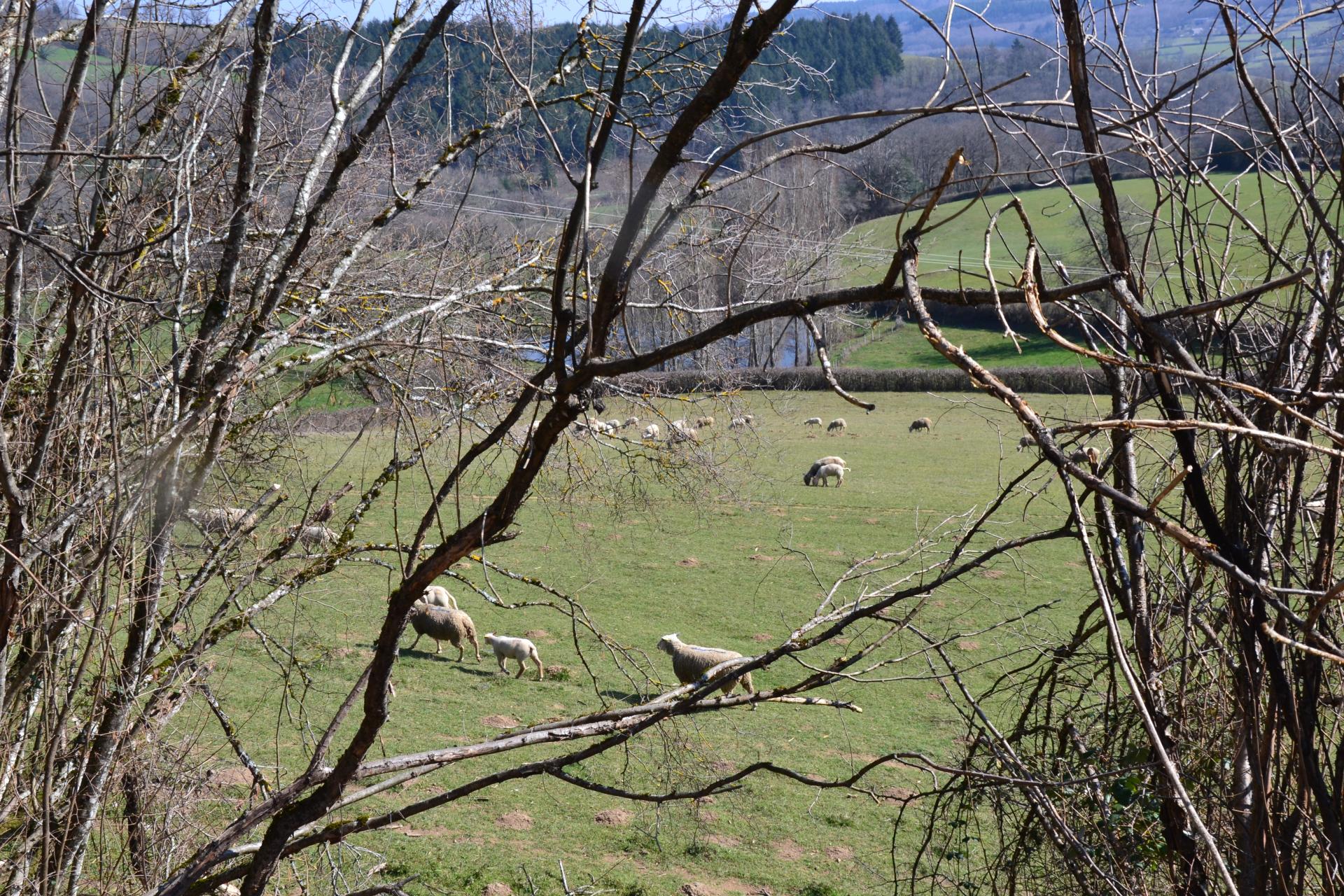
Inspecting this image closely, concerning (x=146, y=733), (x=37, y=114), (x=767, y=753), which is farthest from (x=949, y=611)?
(x=37, y=114)

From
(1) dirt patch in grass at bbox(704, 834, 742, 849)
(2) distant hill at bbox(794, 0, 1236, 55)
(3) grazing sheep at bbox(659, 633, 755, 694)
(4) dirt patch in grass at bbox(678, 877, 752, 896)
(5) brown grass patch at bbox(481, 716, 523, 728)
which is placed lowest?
(5) brown grass patch at bbox(481, 716, 523, 728)

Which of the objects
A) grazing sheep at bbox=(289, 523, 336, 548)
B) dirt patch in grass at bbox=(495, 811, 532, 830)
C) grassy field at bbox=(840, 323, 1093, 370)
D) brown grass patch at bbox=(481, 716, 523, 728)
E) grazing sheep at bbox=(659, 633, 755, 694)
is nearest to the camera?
grazing sheep at bbox=(289, 523, 336, 548)

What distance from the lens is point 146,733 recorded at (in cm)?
487

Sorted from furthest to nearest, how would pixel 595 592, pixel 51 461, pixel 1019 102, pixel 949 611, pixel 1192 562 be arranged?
pixel 595 592
pixel 949 611
pixel 51 461
pixel 1192 562
pixel 1019 102

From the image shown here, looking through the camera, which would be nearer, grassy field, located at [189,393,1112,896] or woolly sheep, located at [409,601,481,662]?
grassy field, located at [189,393,1112,896]

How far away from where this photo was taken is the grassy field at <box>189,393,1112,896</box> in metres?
7.56

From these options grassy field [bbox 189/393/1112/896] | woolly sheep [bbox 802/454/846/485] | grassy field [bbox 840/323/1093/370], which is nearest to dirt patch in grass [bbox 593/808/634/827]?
grassy field [bbox 189/393/1112/896]

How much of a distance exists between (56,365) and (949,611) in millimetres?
14253

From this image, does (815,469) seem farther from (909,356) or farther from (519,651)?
(909,356)

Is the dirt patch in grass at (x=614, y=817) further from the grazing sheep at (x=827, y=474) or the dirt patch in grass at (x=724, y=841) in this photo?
the grazing sheep at (x=827, y=474)

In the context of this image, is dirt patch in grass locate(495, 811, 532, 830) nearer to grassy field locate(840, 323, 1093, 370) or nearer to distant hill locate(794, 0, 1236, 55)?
distant hill locate(794, 0, 1236, 55)

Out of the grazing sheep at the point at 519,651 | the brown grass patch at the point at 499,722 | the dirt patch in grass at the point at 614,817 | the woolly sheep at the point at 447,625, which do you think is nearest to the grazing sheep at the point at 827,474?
the woolly sheep at the point at 447,625

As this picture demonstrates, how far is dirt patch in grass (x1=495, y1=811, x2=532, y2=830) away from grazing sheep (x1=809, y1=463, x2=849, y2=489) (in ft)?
53.6

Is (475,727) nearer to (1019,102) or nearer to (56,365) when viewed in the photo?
(56,365)
